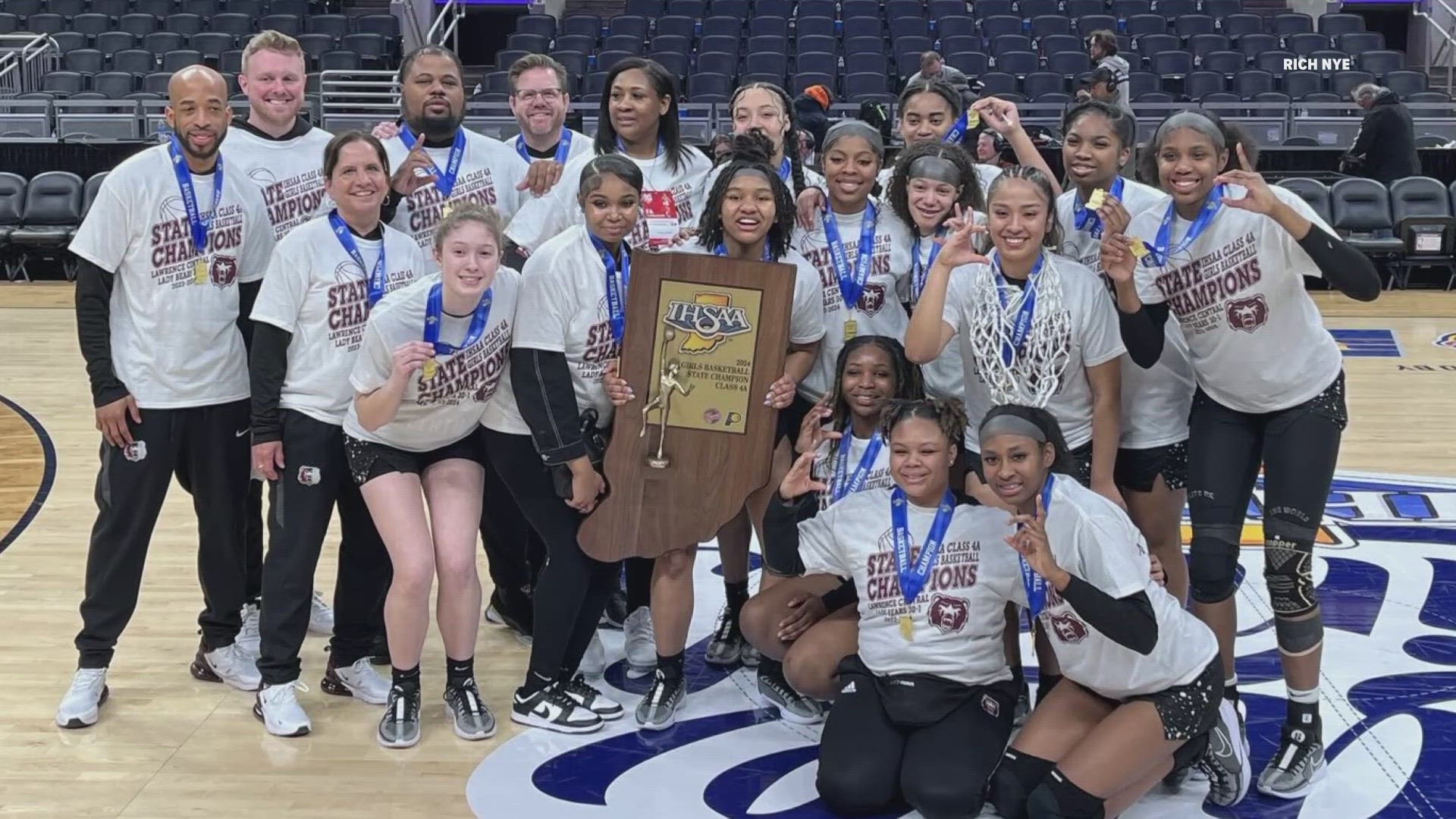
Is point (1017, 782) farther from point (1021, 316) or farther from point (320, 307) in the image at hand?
point (320, 307)

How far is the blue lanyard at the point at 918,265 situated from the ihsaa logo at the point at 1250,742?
3.88 feet

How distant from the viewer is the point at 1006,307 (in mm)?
3578

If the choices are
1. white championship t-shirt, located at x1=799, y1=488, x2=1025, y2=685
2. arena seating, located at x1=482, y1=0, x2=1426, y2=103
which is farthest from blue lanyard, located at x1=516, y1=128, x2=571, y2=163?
arena seating, located at x1=482, y1=0, x2=1426, y2=103

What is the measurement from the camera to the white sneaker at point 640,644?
437 cm

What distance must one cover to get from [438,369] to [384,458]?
27cm

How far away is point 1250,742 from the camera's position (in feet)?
12.5

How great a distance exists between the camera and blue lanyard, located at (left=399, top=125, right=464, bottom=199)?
4.35 m

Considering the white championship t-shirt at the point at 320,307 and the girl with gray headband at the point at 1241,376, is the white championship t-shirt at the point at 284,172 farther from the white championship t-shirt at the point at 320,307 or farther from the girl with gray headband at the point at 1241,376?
the girl with gray headband at the point at 1241,376

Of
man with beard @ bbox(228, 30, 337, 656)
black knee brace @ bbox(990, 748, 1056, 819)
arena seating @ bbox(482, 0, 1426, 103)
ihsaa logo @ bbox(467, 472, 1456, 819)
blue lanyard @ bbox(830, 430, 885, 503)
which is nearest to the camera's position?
black knee brace @ bbox(990, 748, 1056, 819)

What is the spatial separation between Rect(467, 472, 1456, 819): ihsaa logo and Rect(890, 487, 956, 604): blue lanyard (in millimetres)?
513

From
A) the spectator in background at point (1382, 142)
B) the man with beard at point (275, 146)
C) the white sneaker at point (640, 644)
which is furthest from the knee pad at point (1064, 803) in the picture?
the spectator in background at point (1382, 142)

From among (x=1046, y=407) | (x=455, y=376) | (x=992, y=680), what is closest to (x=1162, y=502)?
(x=1046, y=407)

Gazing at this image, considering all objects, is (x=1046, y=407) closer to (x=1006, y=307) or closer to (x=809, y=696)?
(x=1006, y=307)

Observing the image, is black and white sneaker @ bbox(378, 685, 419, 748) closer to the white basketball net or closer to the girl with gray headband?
the white basketball net
